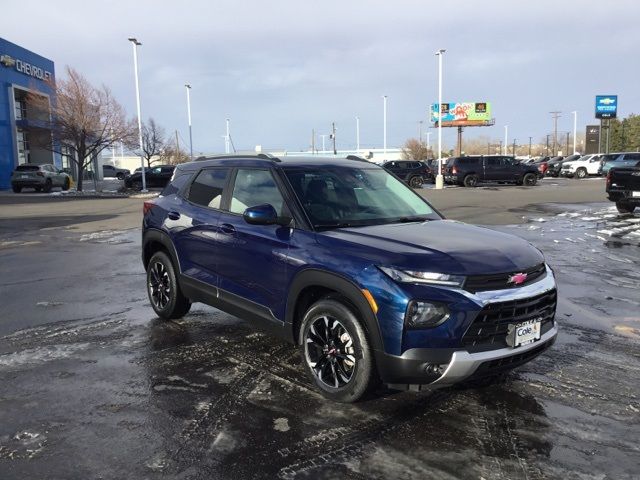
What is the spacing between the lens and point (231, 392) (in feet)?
14.0

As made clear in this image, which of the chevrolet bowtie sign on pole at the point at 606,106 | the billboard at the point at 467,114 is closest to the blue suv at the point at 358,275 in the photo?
the chevrolet bowtie sign on pole at the point at 606,106

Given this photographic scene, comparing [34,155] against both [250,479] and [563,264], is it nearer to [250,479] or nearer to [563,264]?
[563,264]

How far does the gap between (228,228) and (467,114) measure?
8415 centimetres

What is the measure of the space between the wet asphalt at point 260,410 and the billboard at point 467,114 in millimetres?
81272

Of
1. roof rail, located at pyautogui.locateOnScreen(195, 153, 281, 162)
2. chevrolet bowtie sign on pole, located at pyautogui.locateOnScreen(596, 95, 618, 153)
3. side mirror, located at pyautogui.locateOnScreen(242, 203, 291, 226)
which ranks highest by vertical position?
chevrolet bowtie sign on pole, located at pyautogui.locateOnScreen(596, 95, 618, 153)

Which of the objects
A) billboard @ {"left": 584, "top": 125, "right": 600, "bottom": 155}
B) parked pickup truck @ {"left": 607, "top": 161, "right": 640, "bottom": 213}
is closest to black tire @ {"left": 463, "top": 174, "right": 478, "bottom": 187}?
parked pickup truck @ {"left": 607, "top": 161, "right": 640, "bottom": 213}

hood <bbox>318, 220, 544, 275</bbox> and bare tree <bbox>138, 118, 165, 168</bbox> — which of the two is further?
bare tree <bbox>138, 118, 165, 168</bbox>

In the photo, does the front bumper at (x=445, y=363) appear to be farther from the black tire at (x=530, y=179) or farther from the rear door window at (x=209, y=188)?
the black tire at (x=530, y=179)

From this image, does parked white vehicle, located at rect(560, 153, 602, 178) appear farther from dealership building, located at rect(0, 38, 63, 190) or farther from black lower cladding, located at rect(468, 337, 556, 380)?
black lower cladding, located at rect(468, 337, 556, 380)

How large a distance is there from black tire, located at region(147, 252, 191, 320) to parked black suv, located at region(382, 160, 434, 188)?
30.6 meters

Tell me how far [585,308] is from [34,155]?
4758 centimetres

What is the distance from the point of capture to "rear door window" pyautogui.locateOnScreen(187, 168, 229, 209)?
5402 millimetres

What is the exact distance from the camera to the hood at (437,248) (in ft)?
11.8

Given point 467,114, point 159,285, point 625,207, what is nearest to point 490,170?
point 625,207
